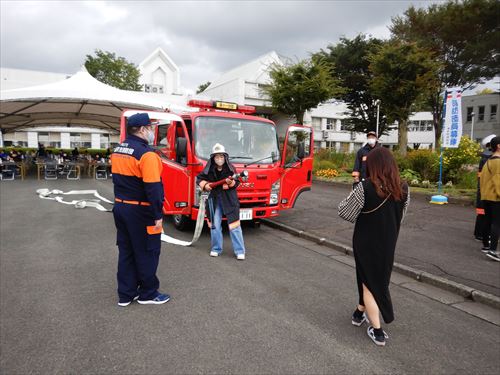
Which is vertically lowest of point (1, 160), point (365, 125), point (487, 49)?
point (1, 160)

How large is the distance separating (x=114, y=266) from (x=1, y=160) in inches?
698

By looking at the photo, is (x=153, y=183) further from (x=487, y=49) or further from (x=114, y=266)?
(x=487, y=49)

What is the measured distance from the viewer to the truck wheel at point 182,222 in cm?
703

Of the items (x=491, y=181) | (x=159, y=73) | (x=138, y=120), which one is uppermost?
(x=159, y=73)

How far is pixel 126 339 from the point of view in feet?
10.0

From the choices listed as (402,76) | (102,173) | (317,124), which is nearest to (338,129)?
(317,124)

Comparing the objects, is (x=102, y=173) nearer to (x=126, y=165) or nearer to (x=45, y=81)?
(x=126, y=165)

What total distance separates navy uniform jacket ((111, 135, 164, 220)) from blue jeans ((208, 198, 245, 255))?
81.0 inches

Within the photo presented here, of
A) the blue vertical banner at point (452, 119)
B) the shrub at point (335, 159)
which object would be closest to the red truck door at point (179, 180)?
the blue vertical banner at point (452, 119)

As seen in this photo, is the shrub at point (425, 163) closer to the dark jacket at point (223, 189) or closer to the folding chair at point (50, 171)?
the dark jacket at point (223, 189)

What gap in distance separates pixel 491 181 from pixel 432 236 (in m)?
1.85

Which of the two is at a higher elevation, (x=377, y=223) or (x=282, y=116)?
(x=282, y=116)

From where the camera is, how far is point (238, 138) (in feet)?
22.6

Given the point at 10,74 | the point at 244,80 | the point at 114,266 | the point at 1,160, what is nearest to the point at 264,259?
the point at 114,266
